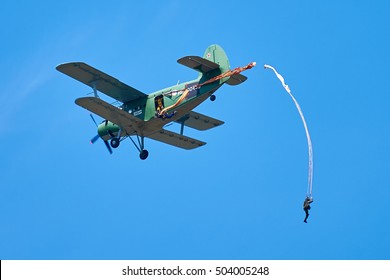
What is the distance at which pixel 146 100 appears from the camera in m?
46.3

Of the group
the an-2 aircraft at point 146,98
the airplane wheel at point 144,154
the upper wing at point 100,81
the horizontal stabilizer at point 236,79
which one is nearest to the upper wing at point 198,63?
the an-2 aircraft at point 146,98

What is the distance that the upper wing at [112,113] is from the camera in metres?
44.1

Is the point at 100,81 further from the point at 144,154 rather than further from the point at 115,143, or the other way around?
the point at 144,154

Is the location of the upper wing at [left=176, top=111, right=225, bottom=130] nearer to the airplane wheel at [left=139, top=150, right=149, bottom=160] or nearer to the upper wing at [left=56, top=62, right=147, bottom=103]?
the airplane wheel at [left=139, top=150, right=149, bottom=160]

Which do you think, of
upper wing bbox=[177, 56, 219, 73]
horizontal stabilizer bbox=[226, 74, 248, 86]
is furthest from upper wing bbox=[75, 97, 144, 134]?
horizontal stabilizer bbox=[226, 74, 248, 86]

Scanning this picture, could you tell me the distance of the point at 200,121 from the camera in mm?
50125

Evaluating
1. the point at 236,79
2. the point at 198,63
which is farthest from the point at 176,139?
the point at 198,63

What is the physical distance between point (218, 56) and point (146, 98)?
4.27 m

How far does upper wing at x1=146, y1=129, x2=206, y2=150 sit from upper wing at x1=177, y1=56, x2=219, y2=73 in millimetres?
7104

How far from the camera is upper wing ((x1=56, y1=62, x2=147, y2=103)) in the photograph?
44812 millimetres

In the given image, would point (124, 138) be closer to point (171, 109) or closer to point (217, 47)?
point (171, 109)

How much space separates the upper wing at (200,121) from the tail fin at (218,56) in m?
4.96

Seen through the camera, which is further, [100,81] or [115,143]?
[115,143]
